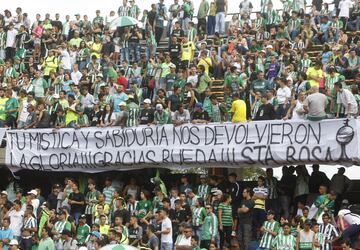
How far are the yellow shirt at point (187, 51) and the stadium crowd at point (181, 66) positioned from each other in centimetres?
3

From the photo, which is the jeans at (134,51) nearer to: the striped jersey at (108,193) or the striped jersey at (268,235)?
the striped jersey at (108,193)

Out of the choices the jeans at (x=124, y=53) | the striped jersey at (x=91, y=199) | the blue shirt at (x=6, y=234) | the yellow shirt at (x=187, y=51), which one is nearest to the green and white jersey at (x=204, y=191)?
the striped jersey at (x=91, y=199)

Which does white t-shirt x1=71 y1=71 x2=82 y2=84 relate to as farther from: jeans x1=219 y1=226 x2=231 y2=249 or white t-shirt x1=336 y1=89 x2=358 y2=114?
white t-shirt x1=336 y1=89 x2=358 y2=114

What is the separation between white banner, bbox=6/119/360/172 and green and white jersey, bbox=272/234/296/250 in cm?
235

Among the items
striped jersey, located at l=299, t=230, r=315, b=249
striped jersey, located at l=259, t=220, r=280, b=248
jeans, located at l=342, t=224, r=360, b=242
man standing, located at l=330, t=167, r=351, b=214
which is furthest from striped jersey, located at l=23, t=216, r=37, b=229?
jeans, located at l=342, t=224, r=360, b=242

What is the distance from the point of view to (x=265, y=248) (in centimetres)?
2328

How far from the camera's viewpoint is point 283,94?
25797mm

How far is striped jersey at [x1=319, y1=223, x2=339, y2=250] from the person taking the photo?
2259 centimetres

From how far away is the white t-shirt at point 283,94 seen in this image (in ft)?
84.3

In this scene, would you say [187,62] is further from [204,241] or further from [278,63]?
[204,241]

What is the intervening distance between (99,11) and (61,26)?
1287 mm

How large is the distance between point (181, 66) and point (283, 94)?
17.1 feet

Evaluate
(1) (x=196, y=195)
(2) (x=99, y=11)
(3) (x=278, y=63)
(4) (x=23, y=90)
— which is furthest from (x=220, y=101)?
(2) (x=99, y=11)

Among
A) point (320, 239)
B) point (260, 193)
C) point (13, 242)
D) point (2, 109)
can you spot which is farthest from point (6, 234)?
point (320, 239)
